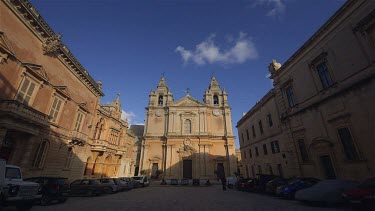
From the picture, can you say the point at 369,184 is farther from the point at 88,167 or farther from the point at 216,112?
the point at 216,112

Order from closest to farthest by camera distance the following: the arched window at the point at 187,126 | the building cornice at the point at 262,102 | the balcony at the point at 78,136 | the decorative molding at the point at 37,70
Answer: the decorative molding at the point at 37,70, the balcony at the point at 78,136, the building cornice at the point at 262,102, the arched window at the point at 187,126

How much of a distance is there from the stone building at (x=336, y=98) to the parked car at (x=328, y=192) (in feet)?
9.48

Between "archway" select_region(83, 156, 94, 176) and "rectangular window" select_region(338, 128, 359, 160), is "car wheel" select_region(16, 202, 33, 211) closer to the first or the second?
"archway" select_region(83, 156, 94, 176)

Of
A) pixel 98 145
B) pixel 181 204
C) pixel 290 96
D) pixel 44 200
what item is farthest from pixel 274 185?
pixel 98 145

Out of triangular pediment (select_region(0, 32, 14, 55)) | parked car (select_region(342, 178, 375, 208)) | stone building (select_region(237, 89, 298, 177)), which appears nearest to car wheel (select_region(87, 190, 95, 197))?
triangular pediment (select_region(0, 32, 14, 55))

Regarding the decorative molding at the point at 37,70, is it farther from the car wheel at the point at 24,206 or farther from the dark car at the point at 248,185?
the dark car at the point at 248,185

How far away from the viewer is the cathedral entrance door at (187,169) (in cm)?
3219

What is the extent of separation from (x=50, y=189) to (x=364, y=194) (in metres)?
14.3

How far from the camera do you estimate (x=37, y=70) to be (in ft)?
41.4

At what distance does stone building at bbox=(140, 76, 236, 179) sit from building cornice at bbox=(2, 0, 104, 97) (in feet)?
63.9

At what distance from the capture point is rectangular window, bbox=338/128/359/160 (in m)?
10.6

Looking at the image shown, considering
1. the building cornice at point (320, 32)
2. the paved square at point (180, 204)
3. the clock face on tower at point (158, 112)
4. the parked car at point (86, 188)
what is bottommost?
the paved square at point (180, 204)

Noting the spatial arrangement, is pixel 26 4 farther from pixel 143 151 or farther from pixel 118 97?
pixel 143 151

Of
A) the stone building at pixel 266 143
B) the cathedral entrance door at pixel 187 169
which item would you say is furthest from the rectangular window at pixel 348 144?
the cathedral entrance door at pixel 187 169
